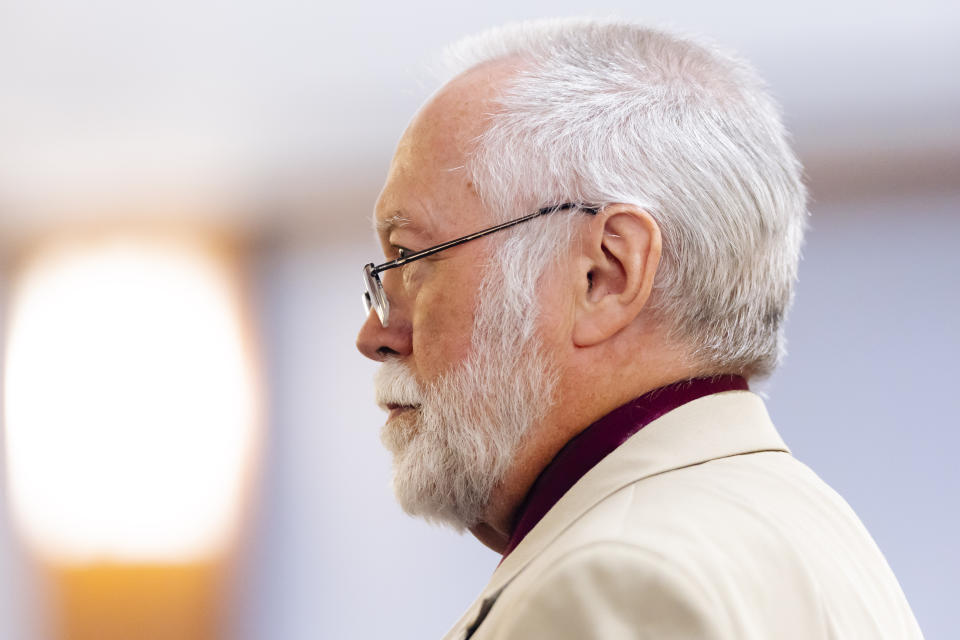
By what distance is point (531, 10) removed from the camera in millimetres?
2916

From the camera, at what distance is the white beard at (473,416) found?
3.20 ft

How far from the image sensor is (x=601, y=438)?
3.00ft

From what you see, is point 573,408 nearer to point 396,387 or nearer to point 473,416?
point 473,416

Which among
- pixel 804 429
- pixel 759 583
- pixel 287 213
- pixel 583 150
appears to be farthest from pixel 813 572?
pixel 287 213

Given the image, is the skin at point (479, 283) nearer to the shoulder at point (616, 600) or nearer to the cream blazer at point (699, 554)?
the cream blazer at point (699, 554)

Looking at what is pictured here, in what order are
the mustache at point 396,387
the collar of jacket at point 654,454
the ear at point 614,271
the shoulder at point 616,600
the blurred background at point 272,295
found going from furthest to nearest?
the blurred background at point 272,295
the mustache at point 396,387
the ear at point 614,271
the collar of jacket at point 654,454
the shoulder at point 616,600

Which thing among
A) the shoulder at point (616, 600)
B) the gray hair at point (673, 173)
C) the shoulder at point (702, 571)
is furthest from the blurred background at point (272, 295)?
the shoulder at point (616, 600)

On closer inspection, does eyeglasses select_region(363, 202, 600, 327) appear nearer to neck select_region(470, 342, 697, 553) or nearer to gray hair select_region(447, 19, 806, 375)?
gray hair select_region(447, 19, 806, 375)

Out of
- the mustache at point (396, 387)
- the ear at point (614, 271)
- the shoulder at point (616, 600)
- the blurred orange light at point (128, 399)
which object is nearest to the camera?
the shoulder at point (616, 600)

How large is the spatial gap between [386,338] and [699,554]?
0.52 m

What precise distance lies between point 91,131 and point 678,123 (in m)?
2.74

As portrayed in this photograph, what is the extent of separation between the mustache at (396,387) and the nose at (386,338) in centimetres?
1

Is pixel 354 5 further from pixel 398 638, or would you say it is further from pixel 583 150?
pixel 583 150

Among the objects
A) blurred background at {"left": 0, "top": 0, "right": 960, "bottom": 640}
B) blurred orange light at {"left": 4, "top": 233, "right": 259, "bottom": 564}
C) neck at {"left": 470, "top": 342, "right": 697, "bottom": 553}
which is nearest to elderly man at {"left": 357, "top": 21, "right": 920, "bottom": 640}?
neck at {"left": 470, "top": 342, "right": 697, "bottom": 553}
